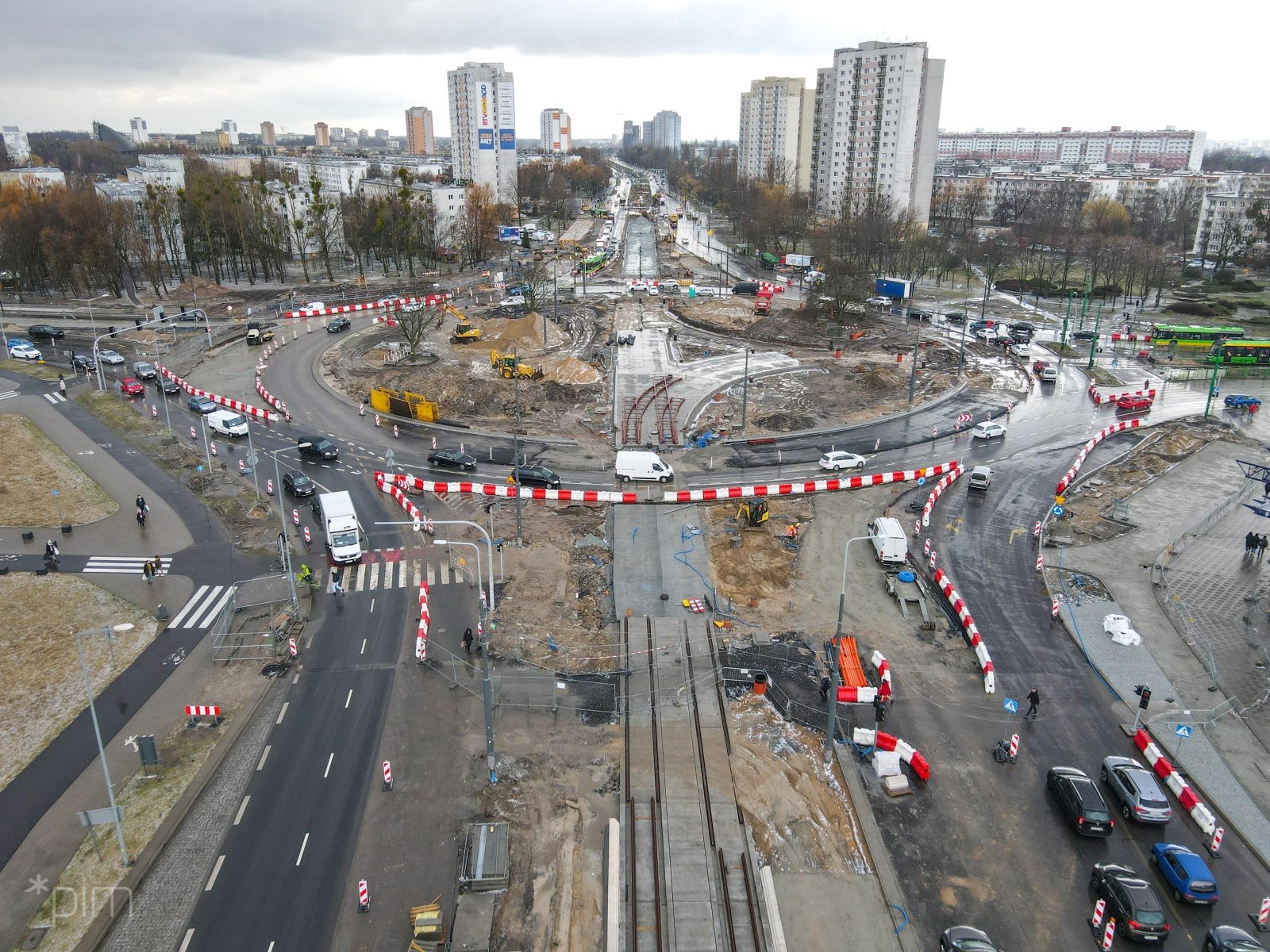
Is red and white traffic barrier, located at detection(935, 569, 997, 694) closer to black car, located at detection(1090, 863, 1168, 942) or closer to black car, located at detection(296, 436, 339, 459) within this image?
black car, located at detection(1090, 863, 1168, 942)

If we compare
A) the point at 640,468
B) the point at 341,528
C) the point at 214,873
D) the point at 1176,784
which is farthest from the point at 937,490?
the point at 214,873

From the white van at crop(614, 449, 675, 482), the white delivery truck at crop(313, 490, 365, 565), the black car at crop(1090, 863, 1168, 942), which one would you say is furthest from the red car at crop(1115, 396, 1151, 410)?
the white delivery truck at crop(313, 490, 365, 565)

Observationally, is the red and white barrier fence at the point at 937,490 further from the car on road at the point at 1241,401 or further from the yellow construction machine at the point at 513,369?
the yellow construction machine at the point at 513,369

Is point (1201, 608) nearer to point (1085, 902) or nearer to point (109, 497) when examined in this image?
point (1085, 902)

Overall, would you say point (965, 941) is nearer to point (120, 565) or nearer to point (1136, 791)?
point (1136, 791)

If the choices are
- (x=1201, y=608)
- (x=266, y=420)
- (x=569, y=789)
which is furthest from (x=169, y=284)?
(x=1201, y=608)

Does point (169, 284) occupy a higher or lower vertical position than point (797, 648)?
higher
